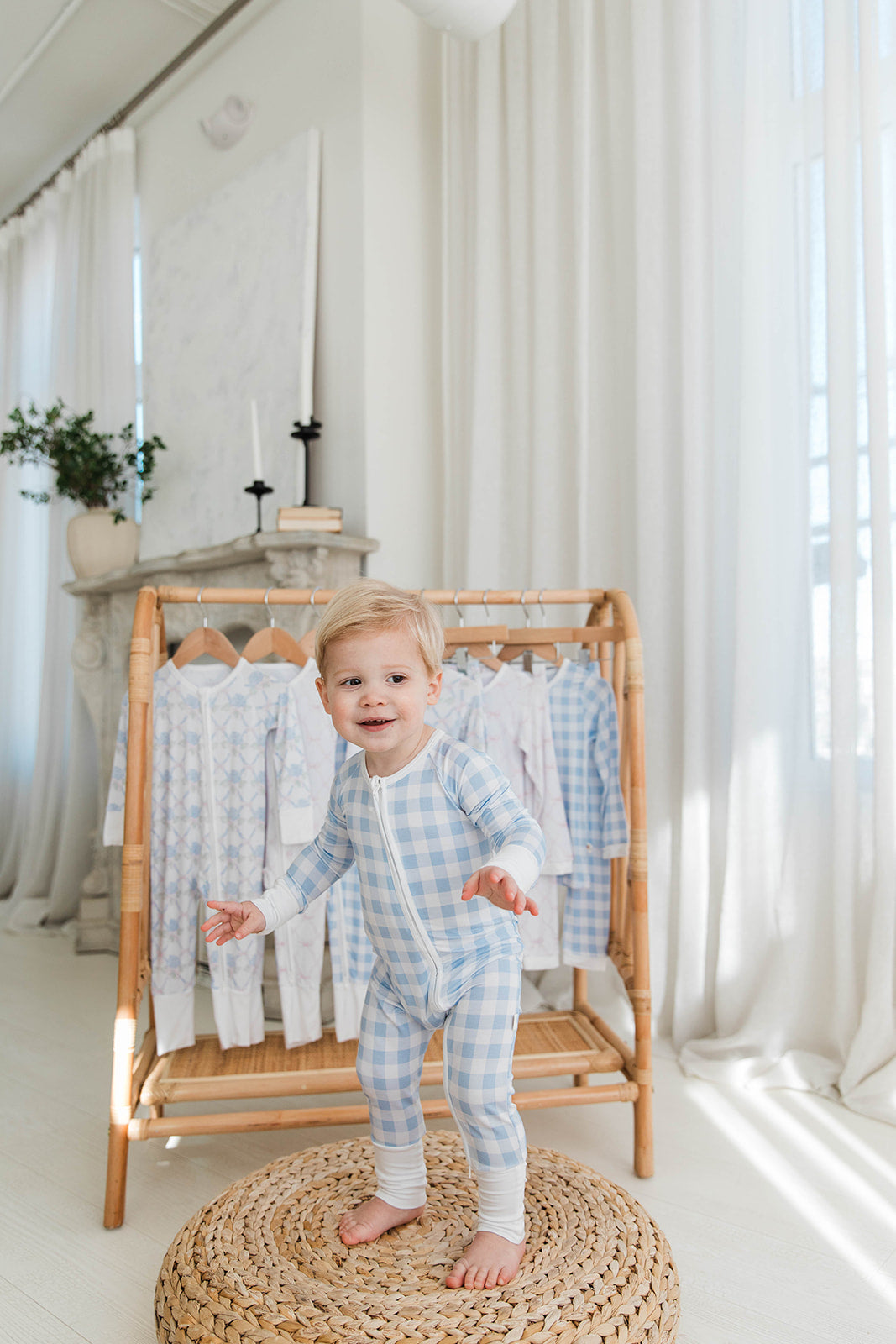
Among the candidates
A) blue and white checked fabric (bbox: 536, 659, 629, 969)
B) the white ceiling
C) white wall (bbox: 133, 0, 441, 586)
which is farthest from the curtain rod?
blue and white checked fabric (bbox: 536, 659, 629, 969)

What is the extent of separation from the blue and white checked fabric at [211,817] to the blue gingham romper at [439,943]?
1.43 feet

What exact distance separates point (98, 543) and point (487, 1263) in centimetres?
272

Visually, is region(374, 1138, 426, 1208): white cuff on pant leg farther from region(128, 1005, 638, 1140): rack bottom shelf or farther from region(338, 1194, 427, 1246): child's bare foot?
region(128, 1005, 638, 1140): rack bottom shelf

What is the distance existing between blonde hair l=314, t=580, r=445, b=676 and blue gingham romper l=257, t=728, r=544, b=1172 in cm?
14

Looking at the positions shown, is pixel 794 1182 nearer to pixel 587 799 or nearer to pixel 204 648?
pixel 587 799

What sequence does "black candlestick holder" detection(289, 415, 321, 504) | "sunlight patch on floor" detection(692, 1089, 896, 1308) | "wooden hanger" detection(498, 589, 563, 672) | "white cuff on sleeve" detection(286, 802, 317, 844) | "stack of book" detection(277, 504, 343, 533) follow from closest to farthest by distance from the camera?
"sunlight patch on floor" detection(692, 1089, 896, 1308)
"white cuff on sleeve" detection(286, 802, 317, 844)
"wooden hanger" detection(498, 589, 563, 672)
"stack of book" detection(277, 504, 343, 533)
"black candlestick holder" detection(289, 415, 321, 504)

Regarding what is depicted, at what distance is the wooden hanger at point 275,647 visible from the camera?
1783 millimetres

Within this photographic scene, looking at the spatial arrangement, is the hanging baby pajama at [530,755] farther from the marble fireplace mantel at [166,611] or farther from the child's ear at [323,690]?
the marble fireplace mantel at [166,611]

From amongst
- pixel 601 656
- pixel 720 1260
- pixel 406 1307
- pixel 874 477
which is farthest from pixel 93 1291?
pixel 874 477

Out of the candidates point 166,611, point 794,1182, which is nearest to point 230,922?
point 794,1182

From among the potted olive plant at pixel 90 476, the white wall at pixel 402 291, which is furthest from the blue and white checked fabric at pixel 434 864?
the potted olive plant at pixel 90 476

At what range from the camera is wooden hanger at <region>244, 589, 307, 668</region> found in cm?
178

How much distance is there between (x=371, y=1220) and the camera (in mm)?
1265

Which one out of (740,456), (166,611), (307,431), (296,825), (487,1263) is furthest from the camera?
(166,611)
